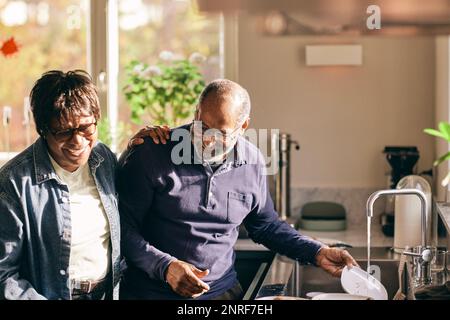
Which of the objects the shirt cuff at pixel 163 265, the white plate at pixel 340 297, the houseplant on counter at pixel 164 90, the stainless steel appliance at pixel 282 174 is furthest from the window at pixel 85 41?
the white plate at pixel 340 297

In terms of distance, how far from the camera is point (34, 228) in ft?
7.38

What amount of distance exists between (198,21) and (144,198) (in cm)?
149

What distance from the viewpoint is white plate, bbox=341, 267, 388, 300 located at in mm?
2449

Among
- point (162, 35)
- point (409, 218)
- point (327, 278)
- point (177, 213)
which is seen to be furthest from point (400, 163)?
point (177, 213)

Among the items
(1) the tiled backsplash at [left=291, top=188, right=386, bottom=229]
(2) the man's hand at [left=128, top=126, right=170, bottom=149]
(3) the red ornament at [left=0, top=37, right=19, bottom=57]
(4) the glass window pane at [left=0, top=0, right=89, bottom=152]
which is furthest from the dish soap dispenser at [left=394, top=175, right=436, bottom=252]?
(3) the red ornament at [left=0, top=37, right=19, bottom=57]

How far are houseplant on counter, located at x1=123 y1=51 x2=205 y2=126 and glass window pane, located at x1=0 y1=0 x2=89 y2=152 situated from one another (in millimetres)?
267

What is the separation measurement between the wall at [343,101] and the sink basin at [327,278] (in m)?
0.76

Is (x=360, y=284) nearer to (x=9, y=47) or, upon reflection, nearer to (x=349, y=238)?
(x=349, y=238)

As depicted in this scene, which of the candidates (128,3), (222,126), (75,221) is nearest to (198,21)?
(128,3)

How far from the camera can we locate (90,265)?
2.34m

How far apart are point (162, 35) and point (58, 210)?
1.74 m

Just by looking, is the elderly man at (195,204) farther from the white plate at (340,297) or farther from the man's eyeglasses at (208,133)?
the white plate at (340,297)

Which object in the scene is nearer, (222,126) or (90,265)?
(90,265)
